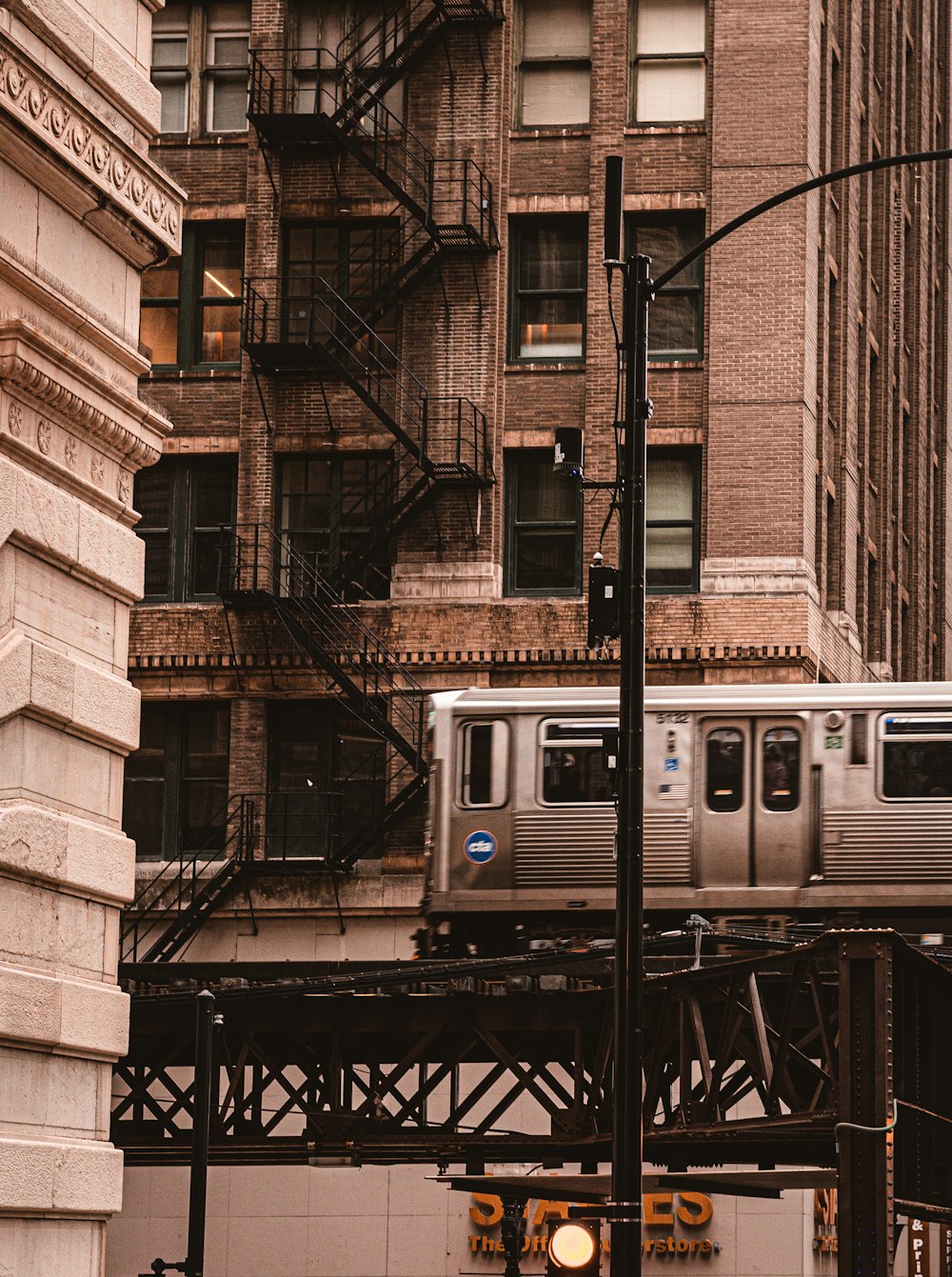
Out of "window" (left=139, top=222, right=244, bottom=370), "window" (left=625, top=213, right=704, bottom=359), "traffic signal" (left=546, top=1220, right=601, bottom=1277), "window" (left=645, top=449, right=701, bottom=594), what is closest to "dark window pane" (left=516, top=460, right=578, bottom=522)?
"window" (left=645, top=449, right=701, bottom=594)

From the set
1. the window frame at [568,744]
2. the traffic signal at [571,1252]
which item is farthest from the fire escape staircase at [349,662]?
the traffic signal at [571,1252]

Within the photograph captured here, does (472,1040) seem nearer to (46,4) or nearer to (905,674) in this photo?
(46,4)

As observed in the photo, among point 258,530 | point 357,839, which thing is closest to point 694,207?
point 258,530

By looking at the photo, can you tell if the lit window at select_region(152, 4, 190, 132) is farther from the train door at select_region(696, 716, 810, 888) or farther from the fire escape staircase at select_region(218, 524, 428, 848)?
the train door at select_region(696, 716, 810, 888)

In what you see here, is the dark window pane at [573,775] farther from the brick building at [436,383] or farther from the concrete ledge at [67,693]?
the concrete ledge at [67,693]

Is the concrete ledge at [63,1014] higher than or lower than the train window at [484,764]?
lower

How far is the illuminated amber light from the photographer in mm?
14375

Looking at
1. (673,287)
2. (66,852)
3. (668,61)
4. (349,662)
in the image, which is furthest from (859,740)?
(668,61)

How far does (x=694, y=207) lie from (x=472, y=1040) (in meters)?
19.2

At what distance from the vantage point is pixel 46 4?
1405 centimetres

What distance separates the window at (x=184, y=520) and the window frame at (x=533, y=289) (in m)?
5.58

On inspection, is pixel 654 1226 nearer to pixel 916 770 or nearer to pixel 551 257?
pixel 916 770

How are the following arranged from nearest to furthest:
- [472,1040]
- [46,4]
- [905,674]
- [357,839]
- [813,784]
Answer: [46,4]
[472,1040]
[813,784]
[357,839]
[905,674]

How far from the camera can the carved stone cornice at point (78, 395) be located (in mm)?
13594
